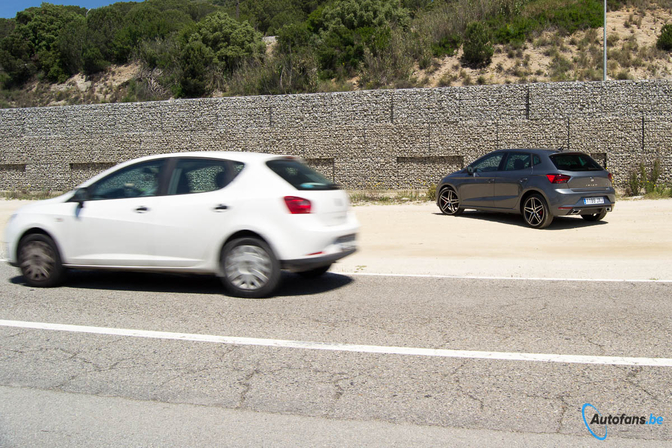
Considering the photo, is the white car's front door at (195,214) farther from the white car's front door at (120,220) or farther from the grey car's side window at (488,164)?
the grey car's side window at (488,164)

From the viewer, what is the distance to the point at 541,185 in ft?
39.0

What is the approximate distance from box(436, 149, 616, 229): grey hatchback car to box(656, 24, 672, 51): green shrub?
83.3ft

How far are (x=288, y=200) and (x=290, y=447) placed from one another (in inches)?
145

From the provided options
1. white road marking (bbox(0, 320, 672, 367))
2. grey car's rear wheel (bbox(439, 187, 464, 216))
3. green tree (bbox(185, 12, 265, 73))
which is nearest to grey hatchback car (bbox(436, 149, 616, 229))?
grey car's rear wheel (bbox(439, 187, 464, 216))

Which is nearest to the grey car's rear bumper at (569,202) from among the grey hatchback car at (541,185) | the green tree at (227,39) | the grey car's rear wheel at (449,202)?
the grey hatchback car at (541,185)

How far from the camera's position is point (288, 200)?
676 centimetres

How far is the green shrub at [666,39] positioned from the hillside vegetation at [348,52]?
0.07 meters

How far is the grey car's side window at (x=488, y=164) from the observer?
13.2 m

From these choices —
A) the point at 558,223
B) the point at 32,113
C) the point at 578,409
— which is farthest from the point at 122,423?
the point at 32,113

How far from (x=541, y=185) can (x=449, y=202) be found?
282cm

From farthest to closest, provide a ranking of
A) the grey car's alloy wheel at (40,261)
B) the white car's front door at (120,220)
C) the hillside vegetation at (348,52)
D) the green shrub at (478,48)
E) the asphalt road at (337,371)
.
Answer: the green shrub at (478,48), the hillside vegetation at (348,52), the grey car's alloy wheel at (40,261), the white car's front door at (120,220), the asphalt road at (337,371)

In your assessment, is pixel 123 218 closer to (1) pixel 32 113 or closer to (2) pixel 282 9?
(1) pixel 32 113

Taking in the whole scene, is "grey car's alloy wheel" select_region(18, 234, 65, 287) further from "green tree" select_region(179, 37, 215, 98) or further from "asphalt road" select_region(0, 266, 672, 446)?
"green tree" select_region(179, 37, 215, 98)

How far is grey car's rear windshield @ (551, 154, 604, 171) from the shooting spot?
468 inches
